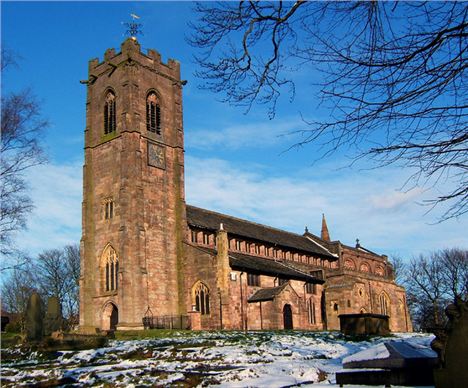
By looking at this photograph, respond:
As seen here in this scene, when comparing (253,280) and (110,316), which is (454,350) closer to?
(110,316)

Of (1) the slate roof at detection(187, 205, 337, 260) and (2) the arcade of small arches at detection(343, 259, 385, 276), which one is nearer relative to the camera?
(1) the slate roof at detection(187, 205, 337, 260)

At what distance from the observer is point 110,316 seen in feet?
123

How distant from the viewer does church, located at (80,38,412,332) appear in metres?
37.0

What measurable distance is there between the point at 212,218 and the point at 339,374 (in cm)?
3932

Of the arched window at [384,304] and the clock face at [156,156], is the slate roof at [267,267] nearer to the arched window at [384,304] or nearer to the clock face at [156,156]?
the arched window at [384,304]

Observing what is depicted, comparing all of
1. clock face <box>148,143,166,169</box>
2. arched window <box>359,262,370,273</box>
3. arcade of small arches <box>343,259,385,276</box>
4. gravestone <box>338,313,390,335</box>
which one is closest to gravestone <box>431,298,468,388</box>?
gravestone <box>338,313,390,335</box>

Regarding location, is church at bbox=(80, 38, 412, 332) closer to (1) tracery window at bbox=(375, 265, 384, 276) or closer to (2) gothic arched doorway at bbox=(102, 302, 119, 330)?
(2) gothic arched doorway at bbox=(102, 302, 119, 330)

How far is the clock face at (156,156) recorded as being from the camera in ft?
133

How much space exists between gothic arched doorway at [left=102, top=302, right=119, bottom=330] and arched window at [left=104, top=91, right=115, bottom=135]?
13.7 metres

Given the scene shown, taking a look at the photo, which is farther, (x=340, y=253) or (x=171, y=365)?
(x=340, y=253)

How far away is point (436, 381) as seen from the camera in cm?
664

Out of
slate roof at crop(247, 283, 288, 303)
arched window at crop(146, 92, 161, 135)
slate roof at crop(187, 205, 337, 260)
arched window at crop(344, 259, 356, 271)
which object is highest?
arched window at crop(146, 92, 161, 135)

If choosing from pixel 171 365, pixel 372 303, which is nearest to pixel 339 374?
pixel 171 365

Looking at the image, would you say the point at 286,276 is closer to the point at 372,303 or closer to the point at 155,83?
the point at 372,303
